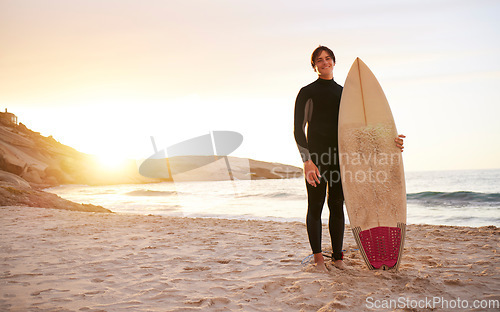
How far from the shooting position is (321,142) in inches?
96.9

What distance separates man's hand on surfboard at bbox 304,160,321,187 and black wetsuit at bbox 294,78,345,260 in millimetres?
50

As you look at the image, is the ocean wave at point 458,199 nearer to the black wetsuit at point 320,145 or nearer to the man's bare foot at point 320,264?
the black wetsuit at point 320,145

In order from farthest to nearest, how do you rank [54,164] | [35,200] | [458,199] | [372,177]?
[54,164], [458,199], [35,200], [372,177]

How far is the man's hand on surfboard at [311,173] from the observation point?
233 cm

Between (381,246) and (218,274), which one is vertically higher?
(381,246)

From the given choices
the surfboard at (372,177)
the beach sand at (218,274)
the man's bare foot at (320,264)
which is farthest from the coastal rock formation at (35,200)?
the surfboard at (372,177)

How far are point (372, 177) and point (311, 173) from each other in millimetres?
598

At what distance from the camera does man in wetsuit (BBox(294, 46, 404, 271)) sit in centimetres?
242

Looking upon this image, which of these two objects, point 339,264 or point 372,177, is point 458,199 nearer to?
point 372,177

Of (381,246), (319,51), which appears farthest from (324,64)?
(381,246)

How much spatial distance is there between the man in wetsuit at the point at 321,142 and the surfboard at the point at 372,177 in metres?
0.07

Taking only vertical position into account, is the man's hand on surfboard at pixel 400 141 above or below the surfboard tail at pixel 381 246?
above

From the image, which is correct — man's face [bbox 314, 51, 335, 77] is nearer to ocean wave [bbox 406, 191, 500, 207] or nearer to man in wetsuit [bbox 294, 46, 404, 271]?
man in wetsuit [bbox 294, 46, 404, 271]

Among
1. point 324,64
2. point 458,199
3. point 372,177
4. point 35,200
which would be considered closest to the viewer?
point 324,64
